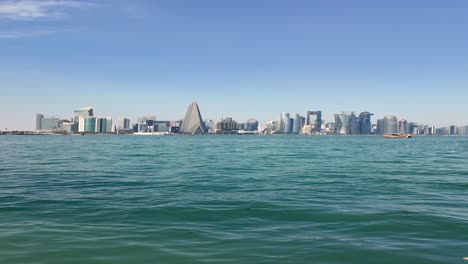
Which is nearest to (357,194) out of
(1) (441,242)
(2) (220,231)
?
(1) (441,242)

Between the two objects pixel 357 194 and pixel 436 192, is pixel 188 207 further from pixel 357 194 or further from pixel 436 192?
pixel 436 192

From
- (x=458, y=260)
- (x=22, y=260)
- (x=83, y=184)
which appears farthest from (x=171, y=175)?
(x=458, y=260)

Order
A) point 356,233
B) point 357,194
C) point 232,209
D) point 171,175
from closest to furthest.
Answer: point 356,233 < point 232,209 < point 357,194 < point 171,175

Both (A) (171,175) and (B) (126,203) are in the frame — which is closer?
(B) (126,203)

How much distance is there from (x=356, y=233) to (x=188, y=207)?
720cm

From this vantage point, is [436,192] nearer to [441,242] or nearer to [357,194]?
[357,194]

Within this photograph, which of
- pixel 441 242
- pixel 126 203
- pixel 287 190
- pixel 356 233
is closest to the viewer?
pixel 441 242

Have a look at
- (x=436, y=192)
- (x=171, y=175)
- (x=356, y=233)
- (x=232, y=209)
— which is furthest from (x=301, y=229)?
(x=171, y=175)

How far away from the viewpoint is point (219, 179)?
27.4 meters

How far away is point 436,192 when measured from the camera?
69.8ft

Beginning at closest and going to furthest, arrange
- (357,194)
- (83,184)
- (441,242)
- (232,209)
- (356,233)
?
(441,242), (356,233), (232,209), (357,194), (83,184)

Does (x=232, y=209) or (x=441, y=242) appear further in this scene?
(x=232, y=209)

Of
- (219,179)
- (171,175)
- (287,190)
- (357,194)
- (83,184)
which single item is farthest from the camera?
(171,175)

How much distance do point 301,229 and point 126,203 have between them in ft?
27.8
